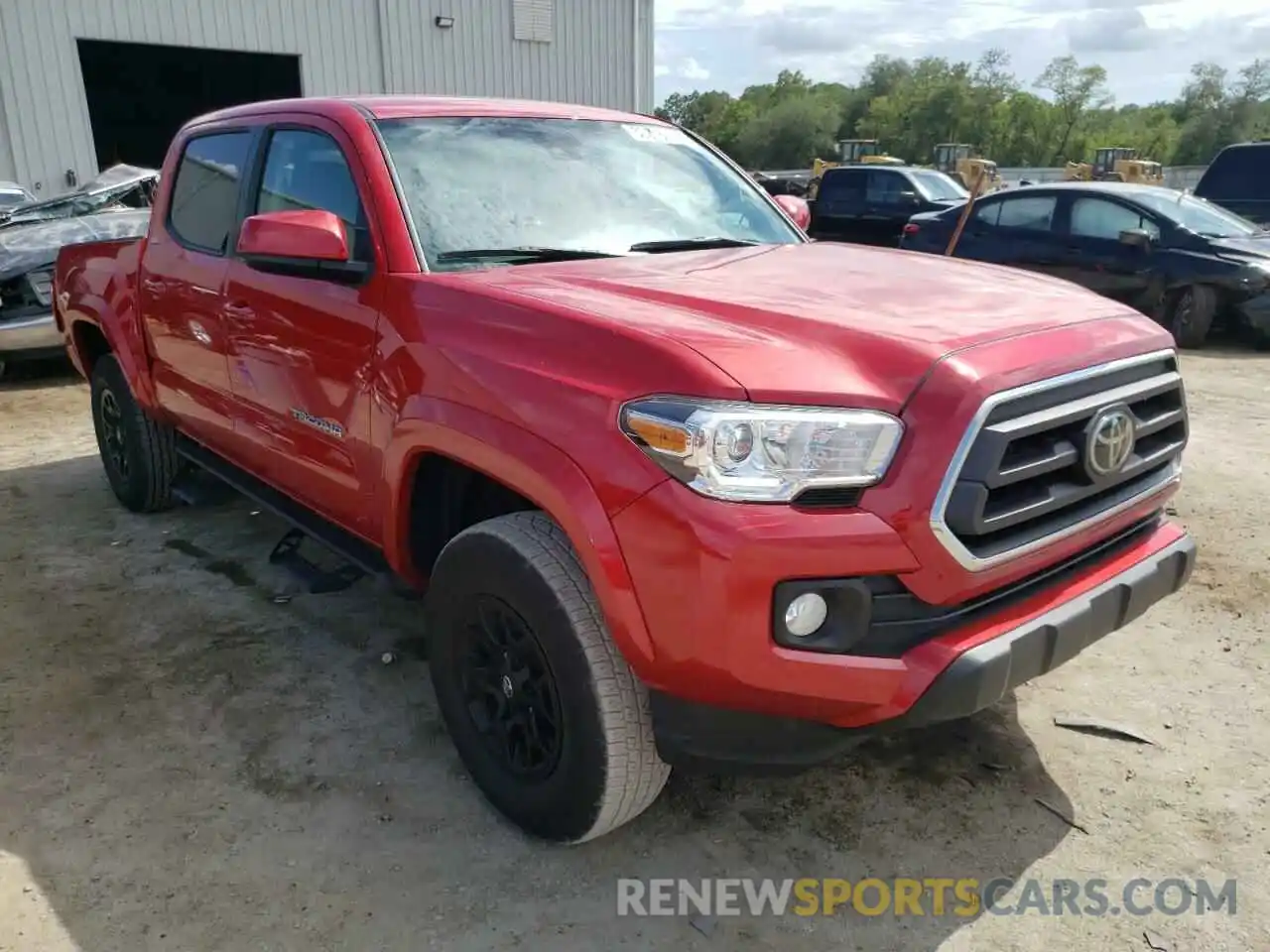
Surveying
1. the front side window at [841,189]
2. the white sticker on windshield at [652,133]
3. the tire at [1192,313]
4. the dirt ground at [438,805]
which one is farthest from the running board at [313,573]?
the front side window at [841,189]

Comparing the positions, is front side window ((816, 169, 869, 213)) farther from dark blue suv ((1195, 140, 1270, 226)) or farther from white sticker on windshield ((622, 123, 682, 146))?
white sticker on windshield ((622, 123, 682, 146))

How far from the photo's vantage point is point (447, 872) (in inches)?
100

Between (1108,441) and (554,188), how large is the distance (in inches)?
70.7

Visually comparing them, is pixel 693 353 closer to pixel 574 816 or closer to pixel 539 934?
pixel 574 816

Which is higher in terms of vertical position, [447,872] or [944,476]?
[944,476]

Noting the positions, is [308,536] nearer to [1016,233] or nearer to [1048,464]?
[1048,464]

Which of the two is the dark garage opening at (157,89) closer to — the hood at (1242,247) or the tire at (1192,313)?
the tire at (1192,313)

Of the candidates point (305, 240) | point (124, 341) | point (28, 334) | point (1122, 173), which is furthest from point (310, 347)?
point (1122, 173)

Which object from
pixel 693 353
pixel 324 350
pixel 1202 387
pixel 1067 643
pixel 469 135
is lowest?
pixel 1202 387

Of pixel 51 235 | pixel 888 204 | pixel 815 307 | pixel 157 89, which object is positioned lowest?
pixel 888 204

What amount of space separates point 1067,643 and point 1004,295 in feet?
3.08

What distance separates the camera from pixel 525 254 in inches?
117

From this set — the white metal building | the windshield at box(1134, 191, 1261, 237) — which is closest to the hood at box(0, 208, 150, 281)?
the white metal building

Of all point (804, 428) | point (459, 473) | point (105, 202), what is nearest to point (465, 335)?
point (459, 473)
